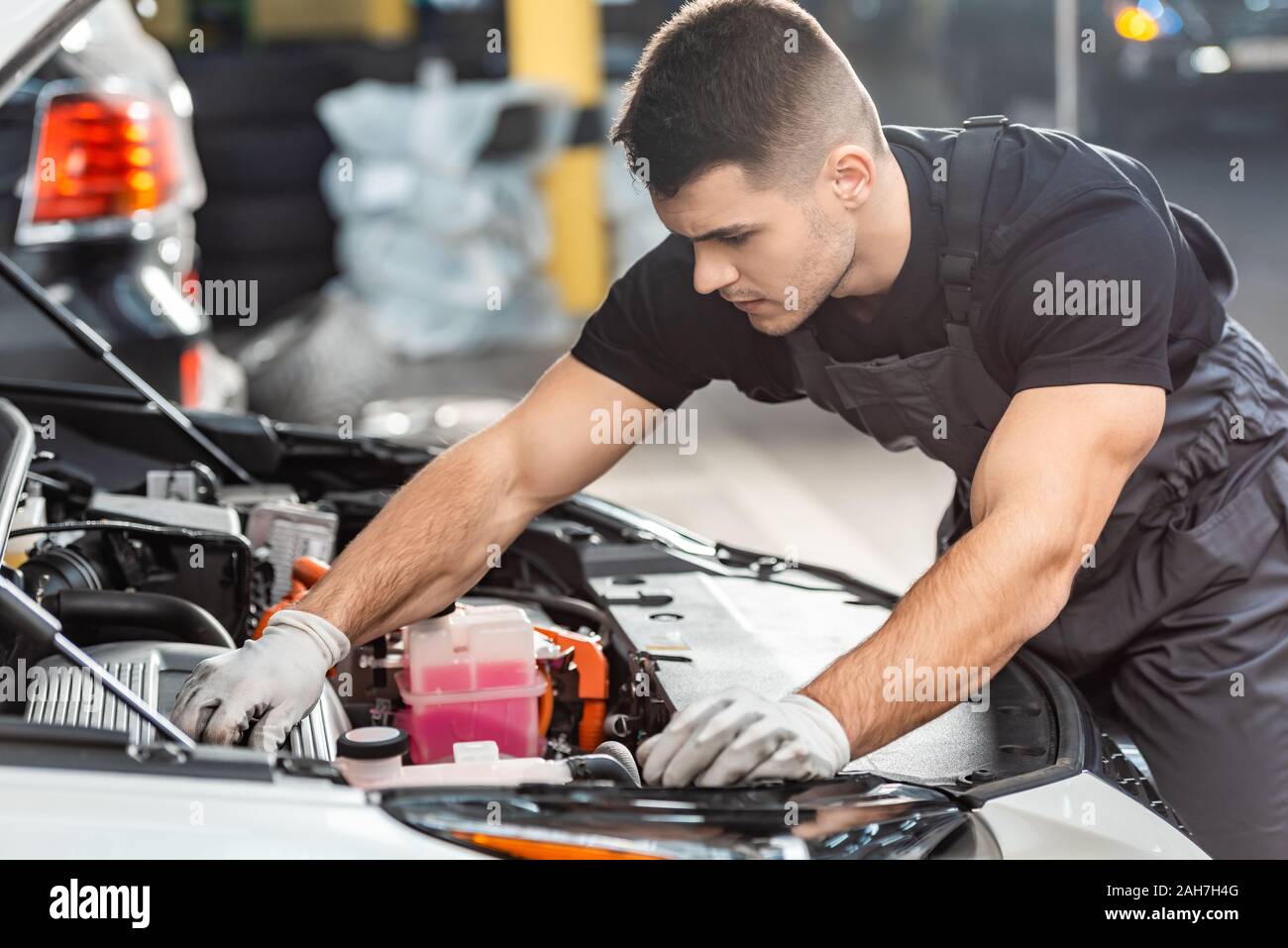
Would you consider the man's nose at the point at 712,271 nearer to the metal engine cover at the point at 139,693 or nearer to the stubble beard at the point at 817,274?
the stubble beard at the point at 817,274

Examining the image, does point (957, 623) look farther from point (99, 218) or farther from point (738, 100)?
point (99, 218)

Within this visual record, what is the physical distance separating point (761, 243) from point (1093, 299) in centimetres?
35

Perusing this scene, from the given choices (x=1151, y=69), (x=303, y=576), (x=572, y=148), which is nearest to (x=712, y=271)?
(x=303, y=576)

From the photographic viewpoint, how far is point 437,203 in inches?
240

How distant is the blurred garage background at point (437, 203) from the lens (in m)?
2.98

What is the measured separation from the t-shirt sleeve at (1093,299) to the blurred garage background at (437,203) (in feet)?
6.08

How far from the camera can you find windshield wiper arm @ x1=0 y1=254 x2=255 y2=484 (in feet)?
6.93

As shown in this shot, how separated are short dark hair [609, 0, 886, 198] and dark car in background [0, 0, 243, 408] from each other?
1541mm

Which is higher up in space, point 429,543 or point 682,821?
point 429,543

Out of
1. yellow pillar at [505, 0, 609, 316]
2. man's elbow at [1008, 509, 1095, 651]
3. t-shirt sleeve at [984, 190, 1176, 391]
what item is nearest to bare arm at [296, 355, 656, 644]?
t-shirt sleeve at [984, 190, 1176, 391]

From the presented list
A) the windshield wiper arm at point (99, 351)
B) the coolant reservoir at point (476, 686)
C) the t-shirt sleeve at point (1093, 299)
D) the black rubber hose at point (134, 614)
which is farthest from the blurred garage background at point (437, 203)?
the t-shirt sleeve at point (1093, 299)

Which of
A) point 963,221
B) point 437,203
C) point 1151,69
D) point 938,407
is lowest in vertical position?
point 938,407

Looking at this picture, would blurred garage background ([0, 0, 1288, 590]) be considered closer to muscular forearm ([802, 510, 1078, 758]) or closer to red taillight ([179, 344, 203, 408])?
red taillight ([179, 344, 203, 408])
